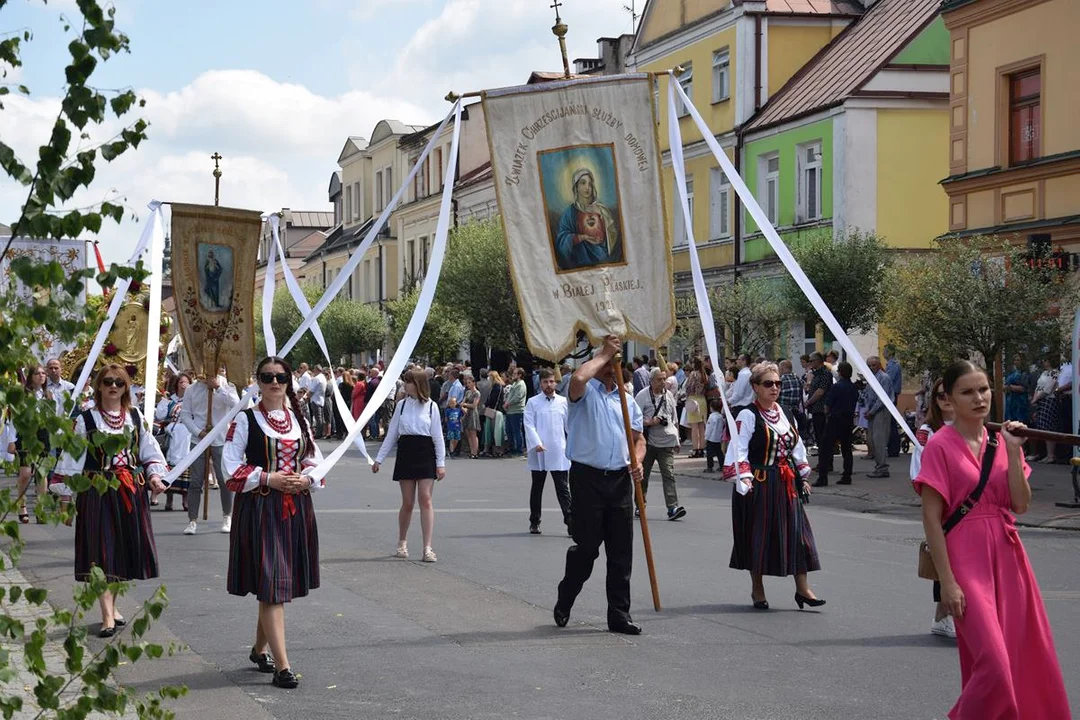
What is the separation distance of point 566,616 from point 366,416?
2.06 m

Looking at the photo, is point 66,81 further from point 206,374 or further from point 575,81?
point 206,374

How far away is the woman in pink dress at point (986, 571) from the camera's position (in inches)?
216

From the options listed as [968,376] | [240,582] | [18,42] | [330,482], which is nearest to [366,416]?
[240,582]

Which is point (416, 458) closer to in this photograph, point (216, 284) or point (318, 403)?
point (216, 284)

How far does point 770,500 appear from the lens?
1028cm

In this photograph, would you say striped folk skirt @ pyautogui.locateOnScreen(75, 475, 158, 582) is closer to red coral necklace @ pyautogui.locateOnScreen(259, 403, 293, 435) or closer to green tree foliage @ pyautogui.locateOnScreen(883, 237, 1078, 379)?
red coral necklace @ pyautogui.locateOnScreen(259, 403, 293, 435)

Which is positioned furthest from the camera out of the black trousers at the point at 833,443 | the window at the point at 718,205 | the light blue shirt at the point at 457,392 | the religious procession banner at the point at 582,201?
the window at the point at 718,205

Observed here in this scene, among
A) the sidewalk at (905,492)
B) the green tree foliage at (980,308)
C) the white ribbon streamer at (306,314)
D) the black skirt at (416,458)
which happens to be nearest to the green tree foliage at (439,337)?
the sidewalk at (905,492)

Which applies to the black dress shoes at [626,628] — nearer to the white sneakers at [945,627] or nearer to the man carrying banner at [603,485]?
the man carrying banner at [603,485]

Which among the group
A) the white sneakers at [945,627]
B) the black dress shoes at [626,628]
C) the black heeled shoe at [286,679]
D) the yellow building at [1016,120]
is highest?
the yellow building at [1016,120]

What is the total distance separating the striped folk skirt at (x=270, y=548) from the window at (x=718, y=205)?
2993cm

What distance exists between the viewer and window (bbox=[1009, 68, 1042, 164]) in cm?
2430

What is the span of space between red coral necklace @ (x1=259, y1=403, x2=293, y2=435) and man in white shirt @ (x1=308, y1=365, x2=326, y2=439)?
3106 centimetres

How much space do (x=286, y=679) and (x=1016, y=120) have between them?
67.1 ft
